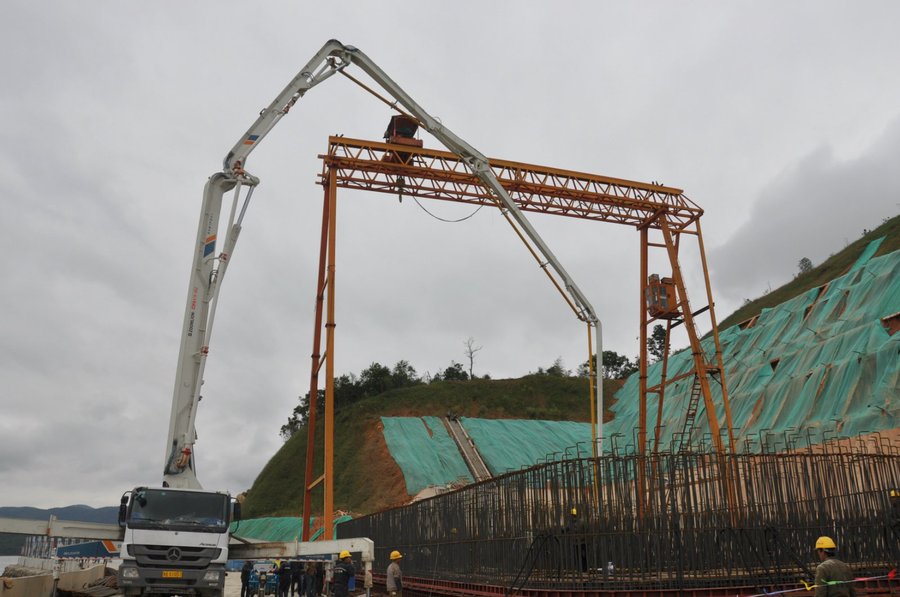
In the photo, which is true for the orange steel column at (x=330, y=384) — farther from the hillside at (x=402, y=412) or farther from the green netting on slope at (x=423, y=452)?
the hillside at (x=402, y=412)

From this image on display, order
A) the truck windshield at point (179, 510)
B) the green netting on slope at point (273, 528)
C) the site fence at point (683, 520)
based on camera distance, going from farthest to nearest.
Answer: the green netting on slope at point (273, 528) → the truck windshield at point (179, 510) → the site fence at point (683, 520)

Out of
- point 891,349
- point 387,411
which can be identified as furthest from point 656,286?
point 387,411

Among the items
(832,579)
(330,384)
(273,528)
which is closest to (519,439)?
(273,528)

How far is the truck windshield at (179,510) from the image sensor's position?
13.7m

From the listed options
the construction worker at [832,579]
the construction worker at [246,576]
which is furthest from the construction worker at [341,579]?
the construction worker at [246,576]

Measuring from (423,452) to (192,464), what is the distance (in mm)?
41790

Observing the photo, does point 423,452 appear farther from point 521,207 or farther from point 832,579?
point 832,579

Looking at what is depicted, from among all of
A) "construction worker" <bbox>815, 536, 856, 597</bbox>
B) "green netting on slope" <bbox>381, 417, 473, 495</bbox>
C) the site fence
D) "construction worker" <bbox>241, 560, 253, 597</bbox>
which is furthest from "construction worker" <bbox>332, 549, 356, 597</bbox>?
"green netting on slope" <bbox>381, 417, 473, 495</bbox>

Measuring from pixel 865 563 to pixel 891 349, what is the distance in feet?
77.6

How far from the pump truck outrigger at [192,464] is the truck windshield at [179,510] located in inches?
0.7

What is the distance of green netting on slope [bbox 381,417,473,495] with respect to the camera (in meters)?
52.4

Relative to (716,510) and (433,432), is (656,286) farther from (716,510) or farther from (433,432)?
(433,432)

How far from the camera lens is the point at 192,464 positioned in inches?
612

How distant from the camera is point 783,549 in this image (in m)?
14.3
